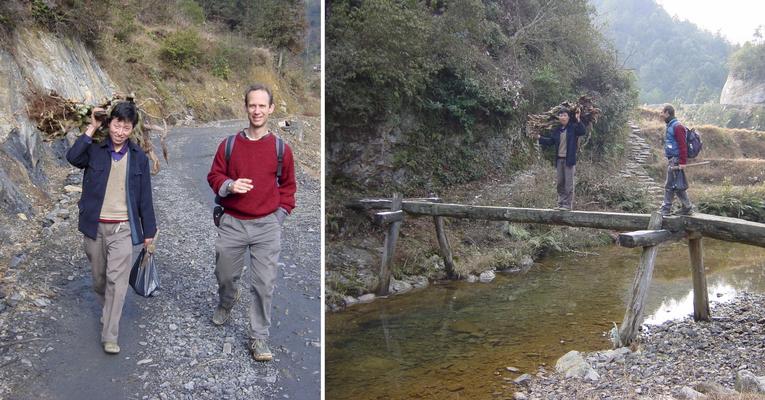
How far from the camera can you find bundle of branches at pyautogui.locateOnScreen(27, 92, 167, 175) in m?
1.93

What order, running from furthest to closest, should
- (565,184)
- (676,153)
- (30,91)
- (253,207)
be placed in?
(565,184)
(676,153)
(253,207)
(30,91)

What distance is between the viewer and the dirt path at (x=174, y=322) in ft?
5.42

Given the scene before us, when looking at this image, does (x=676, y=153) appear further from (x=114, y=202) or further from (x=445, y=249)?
(x=114, y=202)

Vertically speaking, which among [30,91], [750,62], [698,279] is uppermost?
[750,62]

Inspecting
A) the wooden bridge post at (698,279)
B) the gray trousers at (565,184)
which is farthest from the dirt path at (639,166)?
the wooden bridge post at (698,279)

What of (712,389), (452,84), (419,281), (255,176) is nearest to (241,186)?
(255,176)

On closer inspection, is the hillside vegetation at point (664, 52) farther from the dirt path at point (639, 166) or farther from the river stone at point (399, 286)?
the river stone at point (399, 286)

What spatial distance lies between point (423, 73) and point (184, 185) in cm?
600

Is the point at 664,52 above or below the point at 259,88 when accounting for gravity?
above

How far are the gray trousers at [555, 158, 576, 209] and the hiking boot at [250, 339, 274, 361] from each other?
5033 mm

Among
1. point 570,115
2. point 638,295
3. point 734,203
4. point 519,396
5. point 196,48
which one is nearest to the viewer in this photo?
point 196,48

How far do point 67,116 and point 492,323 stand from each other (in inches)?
187

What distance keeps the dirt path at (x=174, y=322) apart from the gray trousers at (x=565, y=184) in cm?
450

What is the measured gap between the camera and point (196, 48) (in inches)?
90.2
